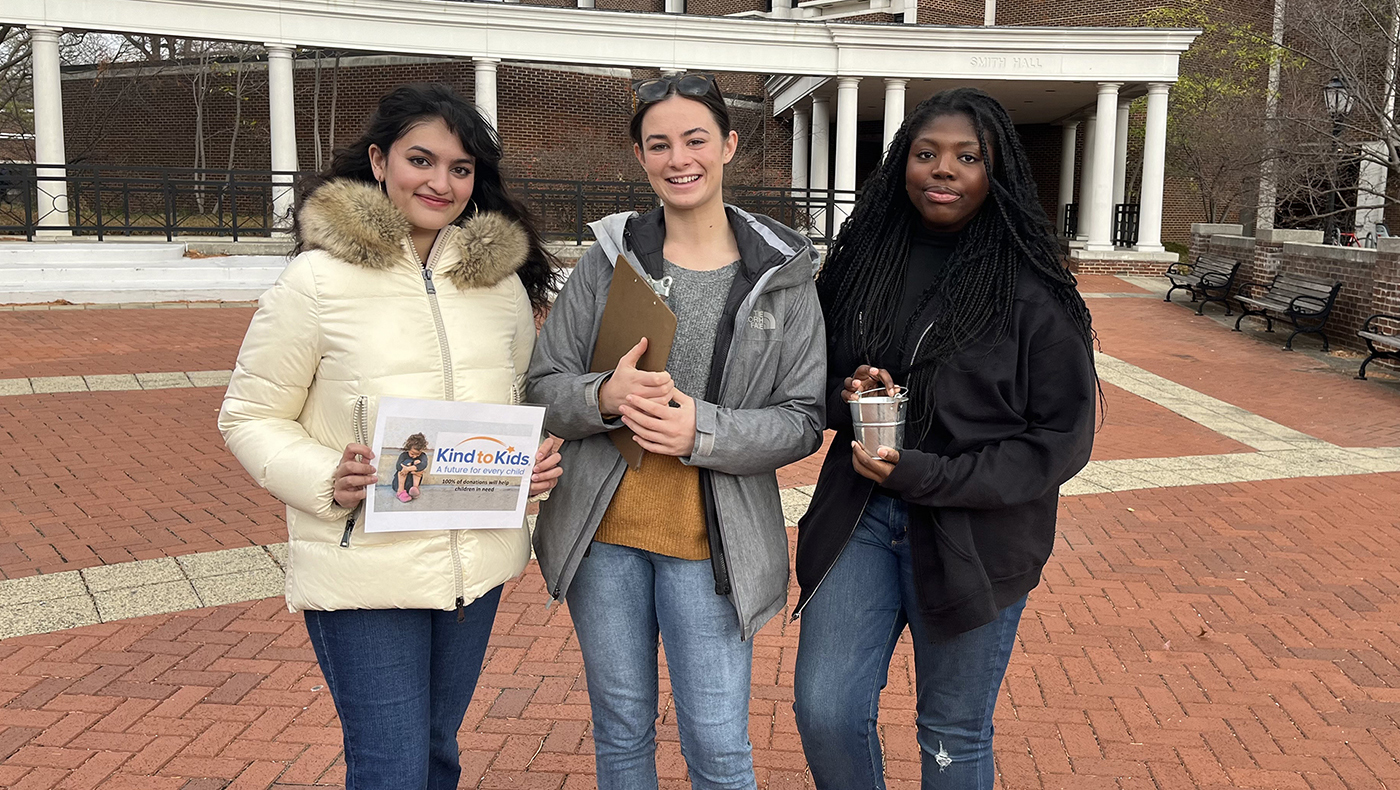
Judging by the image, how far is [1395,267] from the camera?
11.8 m

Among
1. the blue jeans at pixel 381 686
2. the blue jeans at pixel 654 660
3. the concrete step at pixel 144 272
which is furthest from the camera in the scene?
the concrete step at pixel 144 272

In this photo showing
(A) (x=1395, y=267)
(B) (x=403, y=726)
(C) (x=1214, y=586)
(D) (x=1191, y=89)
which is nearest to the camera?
(B) (x=403, y=726)

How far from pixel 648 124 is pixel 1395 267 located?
12215 millimetres

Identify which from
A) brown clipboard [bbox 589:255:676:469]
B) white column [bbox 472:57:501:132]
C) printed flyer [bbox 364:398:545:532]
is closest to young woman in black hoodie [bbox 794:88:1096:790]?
brown clipboard [bbox 589:255:676:469]

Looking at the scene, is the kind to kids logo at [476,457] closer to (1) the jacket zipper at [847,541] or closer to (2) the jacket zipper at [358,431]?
(2) the jacket zipper at [358,431]

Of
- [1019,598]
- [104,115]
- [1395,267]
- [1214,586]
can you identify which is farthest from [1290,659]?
[104,115]

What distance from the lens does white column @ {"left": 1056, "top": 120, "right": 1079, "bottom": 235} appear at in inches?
1214

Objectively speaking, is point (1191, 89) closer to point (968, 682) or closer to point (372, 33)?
point (372, 33)

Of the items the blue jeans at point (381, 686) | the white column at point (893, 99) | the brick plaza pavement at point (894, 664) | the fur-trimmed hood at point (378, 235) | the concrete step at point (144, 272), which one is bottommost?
the brick plaza pavement at point (894, 664)

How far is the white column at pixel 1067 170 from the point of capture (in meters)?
30.8

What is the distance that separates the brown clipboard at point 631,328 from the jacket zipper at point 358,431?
500 millimetres

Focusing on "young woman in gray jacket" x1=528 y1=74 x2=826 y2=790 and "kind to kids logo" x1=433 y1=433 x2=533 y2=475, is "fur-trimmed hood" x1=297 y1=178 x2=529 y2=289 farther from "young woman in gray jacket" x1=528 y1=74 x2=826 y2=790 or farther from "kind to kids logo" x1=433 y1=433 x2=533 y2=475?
"kind to kids logo" x1=433 y1=433 x2=533 y2=475

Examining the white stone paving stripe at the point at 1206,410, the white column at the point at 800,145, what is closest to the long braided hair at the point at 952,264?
the white stone paving stripe at the point at 1206,410

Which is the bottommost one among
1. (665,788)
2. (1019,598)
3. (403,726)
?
(665,788)
